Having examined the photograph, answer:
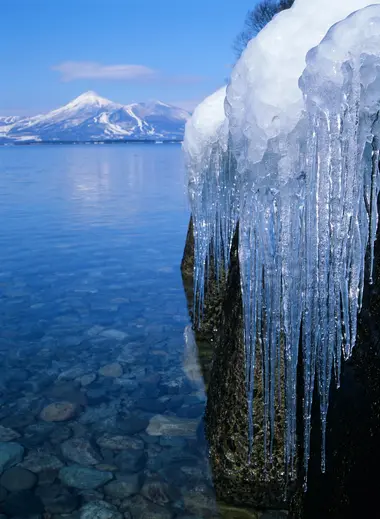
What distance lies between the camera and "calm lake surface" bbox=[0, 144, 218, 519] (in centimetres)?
457

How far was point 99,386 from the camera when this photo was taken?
255 inches

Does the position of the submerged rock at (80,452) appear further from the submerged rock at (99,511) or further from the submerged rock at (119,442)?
the submerged rock at (99,511)

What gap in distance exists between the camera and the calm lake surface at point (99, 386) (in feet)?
15.0

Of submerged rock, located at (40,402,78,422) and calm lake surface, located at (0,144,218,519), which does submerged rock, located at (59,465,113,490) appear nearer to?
calm lake surface, located at (0,144,218,519)

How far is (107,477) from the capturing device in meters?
4.75

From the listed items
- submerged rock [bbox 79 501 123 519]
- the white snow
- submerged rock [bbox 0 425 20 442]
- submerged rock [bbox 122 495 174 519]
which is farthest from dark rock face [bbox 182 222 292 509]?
submerged rock [bbox 0 425 20 442]

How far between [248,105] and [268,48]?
31cm

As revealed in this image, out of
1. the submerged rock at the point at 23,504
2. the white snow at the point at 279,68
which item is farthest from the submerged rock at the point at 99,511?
the white snow at the point at 279,68

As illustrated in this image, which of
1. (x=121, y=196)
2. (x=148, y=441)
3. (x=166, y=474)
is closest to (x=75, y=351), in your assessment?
(x=148, y=441)

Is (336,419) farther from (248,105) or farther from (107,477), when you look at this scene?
(107,477)

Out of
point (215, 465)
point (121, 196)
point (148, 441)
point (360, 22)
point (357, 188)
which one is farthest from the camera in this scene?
point (121, 196)

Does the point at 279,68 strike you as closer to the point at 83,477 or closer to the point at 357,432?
the point at 357,432

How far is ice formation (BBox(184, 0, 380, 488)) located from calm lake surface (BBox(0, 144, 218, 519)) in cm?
149

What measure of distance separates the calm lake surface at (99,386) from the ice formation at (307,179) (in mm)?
1493
